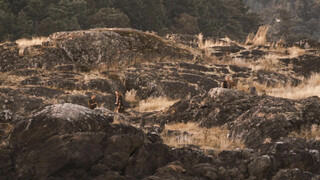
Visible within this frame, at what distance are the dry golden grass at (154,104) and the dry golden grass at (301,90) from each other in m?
4.21

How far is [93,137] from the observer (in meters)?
12.1

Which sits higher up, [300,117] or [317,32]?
[300,117]

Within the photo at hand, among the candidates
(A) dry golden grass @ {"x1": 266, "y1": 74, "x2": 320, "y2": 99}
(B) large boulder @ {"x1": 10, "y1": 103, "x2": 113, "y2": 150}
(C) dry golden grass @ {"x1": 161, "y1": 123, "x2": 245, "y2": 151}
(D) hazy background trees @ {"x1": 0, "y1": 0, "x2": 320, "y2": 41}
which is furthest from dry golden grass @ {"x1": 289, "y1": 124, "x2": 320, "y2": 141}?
(D) hazy background trees @ {"x1": 0, "y1": 0, "x2": 320, "y2": 41}

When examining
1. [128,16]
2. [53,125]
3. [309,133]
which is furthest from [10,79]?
[128,16]

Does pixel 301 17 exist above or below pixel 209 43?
below

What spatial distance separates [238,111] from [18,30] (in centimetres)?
3682

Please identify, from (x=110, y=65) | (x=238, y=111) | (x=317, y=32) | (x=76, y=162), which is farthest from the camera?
(x=317, y=32)

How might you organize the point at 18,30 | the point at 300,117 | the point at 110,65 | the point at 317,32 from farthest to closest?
1. the point at 317,32
2. the point at 18,30
3. the point at 110,65
4. the point at 300,117

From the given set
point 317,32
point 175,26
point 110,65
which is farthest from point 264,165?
point 317,32

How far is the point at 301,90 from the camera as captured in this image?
2256 centimetres

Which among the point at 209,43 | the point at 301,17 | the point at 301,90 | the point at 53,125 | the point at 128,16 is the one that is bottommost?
the point at 301,17

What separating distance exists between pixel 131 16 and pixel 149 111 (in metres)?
43.3

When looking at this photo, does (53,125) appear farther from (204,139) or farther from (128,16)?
(128,16)

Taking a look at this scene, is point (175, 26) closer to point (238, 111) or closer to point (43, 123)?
point (238, 111)
